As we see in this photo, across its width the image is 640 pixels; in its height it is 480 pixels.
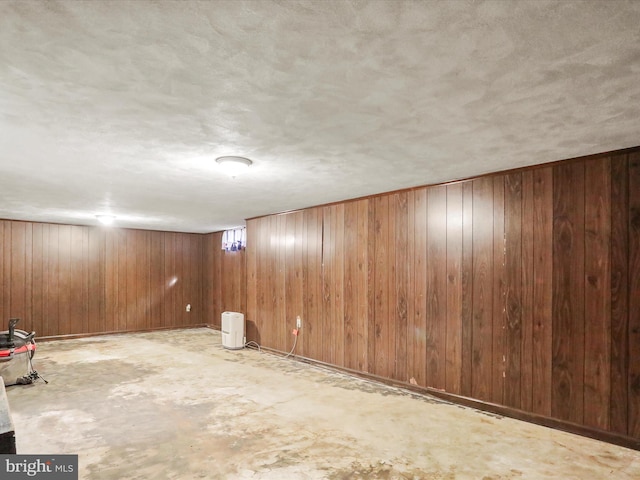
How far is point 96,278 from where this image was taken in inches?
→ 326

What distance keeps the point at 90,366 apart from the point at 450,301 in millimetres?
4999

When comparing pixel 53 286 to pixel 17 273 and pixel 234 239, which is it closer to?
pixel 17 273

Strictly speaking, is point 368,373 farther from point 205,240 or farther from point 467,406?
point 205,240

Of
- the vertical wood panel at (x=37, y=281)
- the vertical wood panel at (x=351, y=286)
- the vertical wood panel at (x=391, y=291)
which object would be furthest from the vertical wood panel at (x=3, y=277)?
the vertical wood panel at (x=391, y=291)

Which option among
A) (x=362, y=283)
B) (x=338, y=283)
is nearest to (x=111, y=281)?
(x=338, y=283)

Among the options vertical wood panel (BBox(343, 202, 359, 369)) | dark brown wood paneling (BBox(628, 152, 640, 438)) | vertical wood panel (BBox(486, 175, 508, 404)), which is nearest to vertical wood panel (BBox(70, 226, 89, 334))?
vertical wood panel (BBox(343, 202, 359, 369))

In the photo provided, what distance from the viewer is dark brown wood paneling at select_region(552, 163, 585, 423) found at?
10.7ft

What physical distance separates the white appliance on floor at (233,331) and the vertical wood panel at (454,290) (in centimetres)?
388

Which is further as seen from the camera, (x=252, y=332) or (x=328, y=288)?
(x=252, y=332)

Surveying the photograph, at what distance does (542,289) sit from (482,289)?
55 cm

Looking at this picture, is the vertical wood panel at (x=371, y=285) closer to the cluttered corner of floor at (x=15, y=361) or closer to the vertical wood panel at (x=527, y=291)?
the vertical wood panel at (x=527, y=291)

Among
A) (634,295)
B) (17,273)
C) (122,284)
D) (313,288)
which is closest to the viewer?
(634,295)

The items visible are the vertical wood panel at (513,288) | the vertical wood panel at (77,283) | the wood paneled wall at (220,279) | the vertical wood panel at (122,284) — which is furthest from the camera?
the wood paneled wall at (220,279)

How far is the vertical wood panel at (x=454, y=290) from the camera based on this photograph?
A: 404 centimetres
